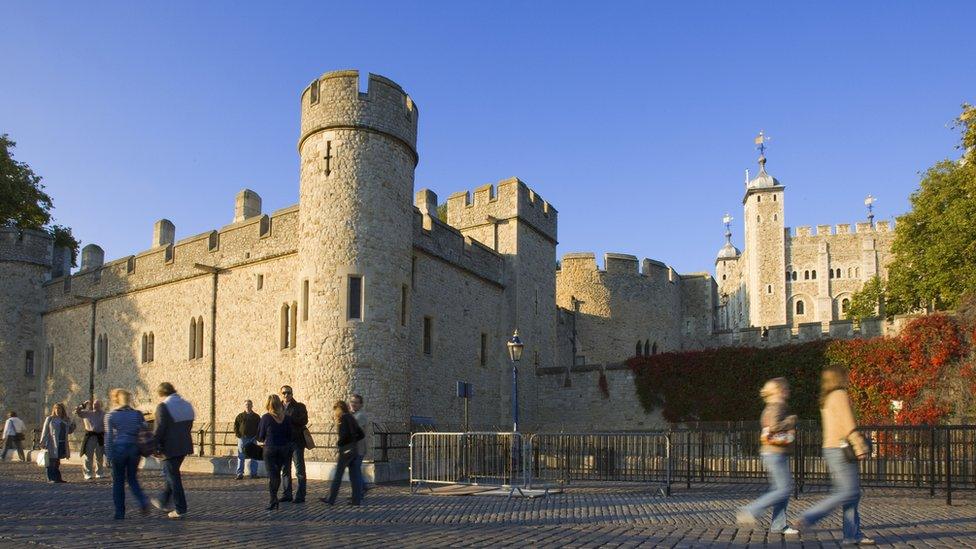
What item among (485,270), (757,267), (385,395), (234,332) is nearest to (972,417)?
(485,270)

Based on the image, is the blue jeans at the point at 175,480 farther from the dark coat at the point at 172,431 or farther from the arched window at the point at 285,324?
the arched window at the point at 285,324

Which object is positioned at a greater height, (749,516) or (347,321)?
(347,321)

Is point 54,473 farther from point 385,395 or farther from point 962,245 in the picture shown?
point 962,245

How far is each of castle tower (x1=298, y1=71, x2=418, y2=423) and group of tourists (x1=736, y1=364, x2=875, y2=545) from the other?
413 inches

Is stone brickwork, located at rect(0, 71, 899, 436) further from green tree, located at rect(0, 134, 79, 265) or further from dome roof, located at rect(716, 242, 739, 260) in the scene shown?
dome roof, located at rect(716, 242, 739, 260)

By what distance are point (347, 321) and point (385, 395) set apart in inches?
67.0

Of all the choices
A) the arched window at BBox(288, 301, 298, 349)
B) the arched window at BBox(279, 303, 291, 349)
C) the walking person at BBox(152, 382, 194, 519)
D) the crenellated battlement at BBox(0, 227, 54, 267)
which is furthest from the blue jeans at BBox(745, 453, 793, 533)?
the crenellated battlement at BBox(0, 227, 54, 267)

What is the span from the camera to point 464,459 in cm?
1391

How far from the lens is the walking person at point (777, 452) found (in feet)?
24.8

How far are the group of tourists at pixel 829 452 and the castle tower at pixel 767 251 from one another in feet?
253

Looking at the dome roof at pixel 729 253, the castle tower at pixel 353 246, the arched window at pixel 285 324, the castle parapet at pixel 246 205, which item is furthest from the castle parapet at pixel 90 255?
the dome roof at pixel 729 253

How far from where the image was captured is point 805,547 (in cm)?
725

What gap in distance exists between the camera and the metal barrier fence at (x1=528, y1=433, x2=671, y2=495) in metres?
14.7

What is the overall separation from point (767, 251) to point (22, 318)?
226 ft
